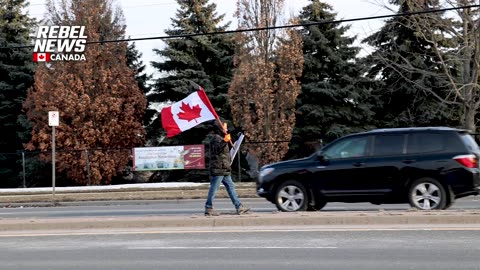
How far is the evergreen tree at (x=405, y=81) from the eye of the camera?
35469mm

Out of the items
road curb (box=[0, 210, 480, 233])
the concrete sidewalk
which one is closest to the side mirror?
road curb (box=[0, 210, 480, 233])

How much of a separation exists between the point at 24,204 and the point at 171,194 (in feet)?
16.9

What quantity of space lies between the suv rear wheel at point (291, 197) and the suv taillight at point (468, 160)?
318cm

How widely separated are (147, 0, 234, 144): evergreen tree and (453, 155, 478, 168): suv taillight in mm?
25949

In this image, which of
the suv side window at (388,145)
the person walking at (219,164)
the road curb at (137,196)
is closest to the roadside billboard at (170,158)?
the road curb at (137,196)

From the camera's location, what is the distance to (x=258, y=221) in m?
12.3

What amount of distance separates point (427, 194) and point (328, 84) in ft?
79.1

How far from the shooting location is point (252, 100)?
34.5 m

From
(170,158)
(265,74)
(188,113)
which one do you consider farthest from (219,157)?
(265,74)

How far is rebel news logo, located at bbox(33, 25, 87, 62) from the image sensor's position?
35281 mm

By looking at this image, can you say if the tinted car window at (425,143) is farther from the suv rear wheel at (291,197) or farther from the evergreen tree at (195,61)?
the evergreen tree at (195,61)
